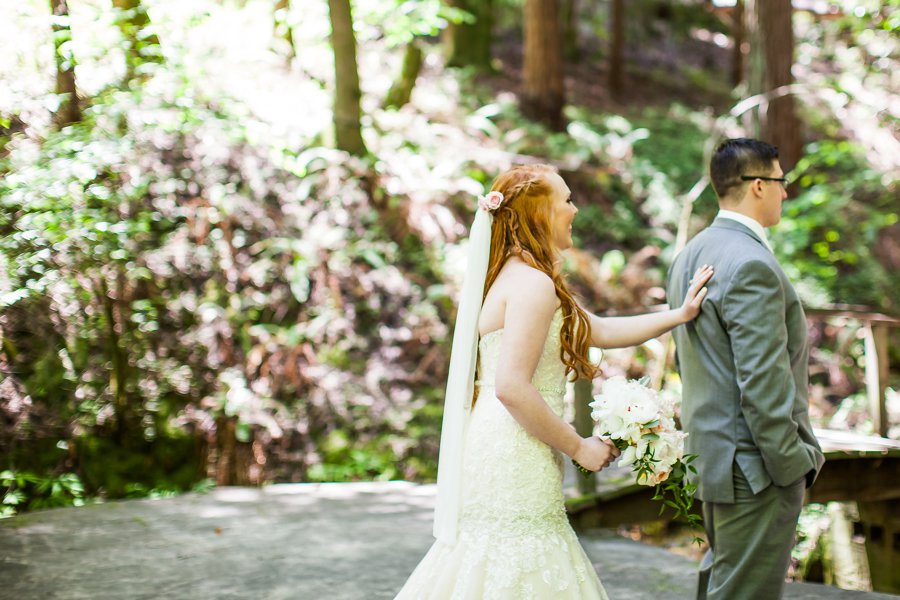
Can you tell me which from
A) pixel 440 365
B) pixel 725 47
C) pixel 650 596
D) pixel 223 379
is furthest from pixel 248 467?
pixel 725 47

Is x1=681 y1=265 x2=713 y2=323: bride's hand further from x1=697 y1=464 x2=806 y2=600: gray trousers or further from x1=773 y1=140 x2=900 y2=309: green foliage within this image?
x1=773 y1=140 x2=900 y2=309: green foliage

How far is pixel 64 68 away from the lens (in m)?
7.89

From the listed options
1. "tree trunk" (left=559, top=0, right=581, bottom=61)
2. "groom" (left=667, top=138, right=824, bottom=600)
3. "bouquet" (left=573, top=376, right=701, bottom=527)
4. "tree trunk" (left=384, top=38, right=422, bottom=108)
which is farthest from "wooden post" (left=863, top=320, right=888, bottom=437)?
"tree trunk" (left=559, top=0, right=581, bottom=61)

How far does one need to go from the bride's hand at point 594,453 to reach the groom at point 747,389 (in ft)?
2.12

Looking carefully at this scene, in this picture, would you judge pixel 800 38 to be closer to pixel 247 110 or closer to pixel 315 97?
pixel 315 97

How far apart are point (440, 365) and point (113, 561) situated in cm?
499

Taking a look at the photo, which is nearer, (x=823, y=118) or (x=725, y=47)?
(x=823, y=118)

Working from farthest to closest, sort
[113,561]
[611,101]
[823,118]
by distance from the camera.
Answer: [611,101], [823,118], [113,561]

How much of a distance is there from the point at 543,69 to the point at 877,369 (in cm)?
936

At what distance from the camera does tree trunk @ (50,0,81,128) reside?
7629 mm

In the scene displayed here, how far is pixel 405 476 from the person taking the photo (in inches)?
344

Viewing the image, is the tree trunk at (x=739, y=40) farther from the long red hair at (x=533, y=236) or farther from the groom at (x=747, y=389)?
the long red hair at (x=533, y=236)

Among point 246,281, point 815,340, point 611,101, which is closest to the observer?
point 246,281

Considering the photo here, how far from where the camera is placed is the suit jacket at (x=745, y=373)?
10.8 ft
